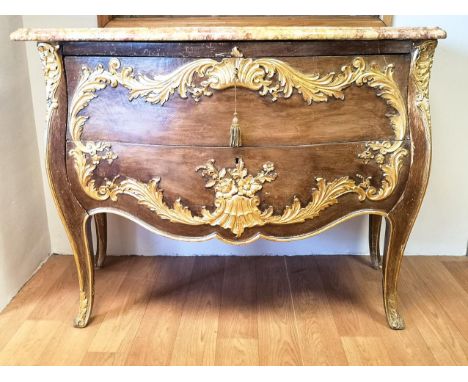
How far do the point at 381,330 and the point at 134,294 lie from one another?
29.6 inches

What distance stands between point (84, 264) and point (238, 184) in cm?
49

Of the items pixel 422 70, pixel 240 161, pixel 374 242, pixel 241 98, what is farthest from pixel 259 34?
pixel 374 242

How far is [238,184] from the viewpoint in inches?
43.8

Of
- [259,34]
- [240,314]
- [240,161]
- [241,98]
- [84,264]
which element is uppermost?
[259,34]

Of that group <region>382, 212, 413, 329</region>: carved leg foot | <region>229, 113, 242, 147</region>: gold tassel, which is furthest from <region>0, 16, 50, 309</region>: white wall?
<region>382, 212, 413, 329</region>: carved leg foot

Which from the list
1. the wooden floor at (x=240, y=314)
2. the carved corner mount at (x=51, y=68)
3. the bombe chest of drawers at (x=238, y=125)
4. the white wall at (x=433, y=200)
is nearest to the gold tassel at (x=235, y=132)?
the bombe chest of drawers at (x=238, y=125)

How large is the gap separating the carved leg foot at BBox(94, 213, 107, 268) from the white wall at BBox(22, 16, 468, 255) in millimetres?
83

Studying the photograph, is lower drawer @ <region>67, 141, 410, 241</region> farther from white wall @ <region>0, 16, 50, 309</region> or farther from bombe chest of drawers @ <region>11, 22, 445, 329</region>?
white wall @ <region>0, 16, 50, 309</region>

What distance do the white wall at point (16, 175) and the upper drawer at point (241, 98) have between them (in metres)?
0.45

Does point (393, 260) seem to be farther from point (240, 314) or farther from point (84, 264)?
point (84, 264)

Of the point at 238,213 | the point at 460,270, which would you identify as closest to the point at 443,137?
the point at 460,270

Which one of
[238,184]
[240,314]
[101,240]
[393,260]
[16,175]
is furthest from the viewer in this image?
[101,240]

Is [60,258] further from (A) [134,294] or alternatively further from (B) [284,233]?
(B) [284,233]

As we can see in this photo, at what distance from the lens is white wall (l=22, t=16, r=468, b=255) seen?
4.93ft
